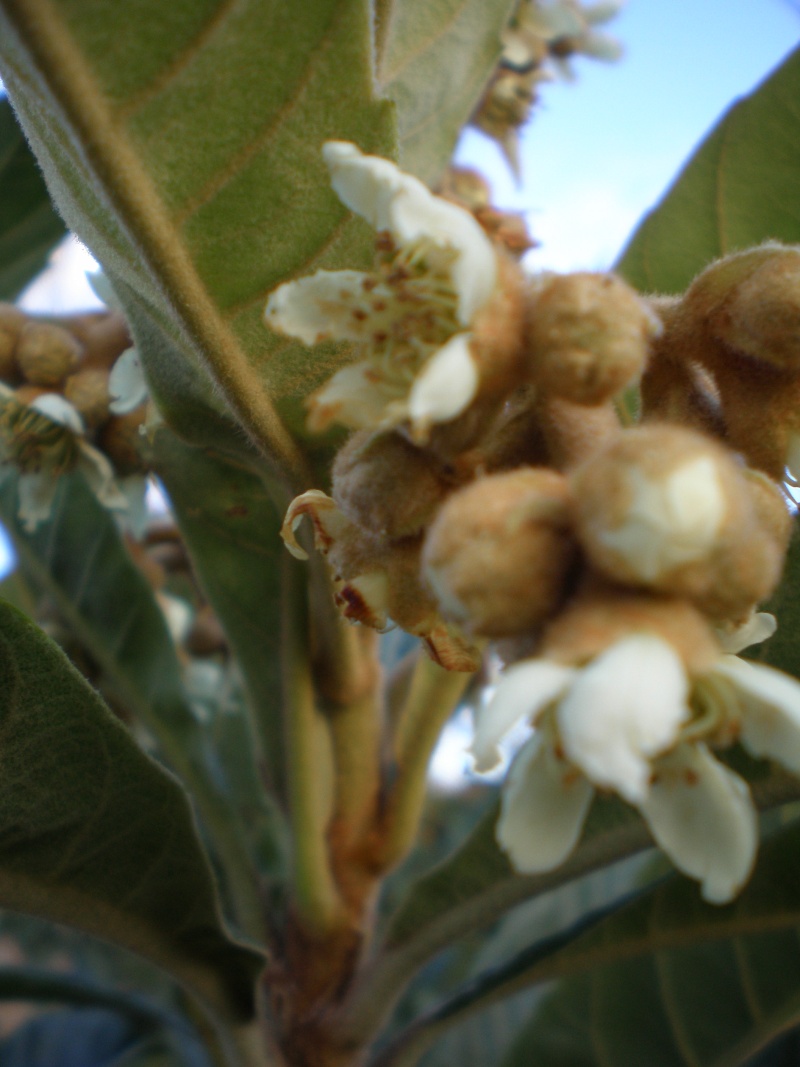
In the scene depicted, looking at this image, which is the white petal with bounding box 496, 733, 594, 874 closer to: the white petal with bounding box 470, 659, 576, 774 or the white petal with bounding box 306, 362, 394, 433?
the white petal with bounding box 470, 659, 576, 774

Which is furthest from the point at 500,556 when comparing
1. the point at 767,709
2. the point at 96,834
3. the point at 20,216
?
the point at 20,216

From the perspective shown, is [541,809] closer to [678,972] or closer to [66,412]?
[66,412]

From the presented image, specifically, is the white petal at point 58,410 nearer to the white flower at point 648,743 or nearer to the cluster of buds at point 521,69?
the white flower at point 648,743

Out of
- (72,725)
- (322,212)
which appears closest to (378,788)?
(72,725)

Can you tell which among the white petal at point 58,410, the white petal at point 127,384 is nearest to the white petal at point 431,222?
the white petal at point 127,384

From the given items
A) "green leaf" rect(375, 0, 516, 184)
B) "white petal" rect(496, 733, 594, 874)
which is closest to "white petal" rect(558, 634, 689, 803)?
"white petal" rect(496, 733, 594, 874)
